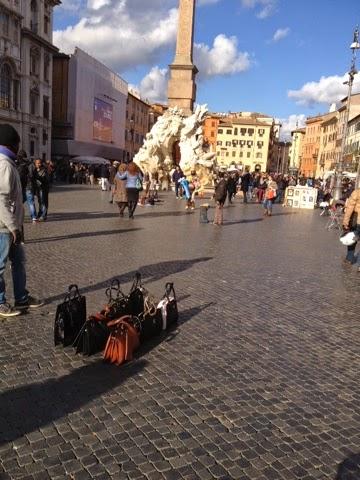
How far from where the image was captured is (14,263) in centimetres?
514

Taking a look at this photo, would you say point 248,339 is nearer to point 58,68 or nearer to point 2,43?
point 2,43

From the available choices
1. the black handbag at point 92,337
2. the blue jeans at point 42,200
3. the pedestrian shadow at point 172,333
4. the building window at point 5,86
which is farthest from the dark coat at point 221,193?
the building window at point 5,86

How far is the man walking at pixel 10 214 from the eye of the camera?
15.7 feet

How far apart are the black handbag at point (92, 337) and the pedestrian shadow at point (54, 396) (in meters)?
0.18

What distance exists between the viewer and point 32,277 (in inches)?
262

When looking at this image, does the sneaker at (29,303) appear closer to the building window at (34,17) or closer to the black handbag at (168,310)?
the black handbag at (168,310)

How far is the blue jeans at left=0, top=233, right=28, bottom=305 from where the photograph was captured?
4.94 metres

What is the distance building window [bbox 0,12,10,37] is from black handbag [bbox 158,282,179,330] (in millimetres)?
44135

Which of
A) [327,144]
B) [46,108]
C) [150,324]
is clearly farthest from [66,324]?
[327,144]

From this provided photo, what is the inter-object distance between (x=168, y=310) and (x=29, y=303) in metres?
1.54

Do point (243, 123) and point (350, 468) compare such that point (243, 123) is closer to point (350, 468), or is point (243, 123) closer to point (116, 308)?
point (116, 308)

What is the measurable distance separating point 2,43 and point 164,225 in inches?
1426

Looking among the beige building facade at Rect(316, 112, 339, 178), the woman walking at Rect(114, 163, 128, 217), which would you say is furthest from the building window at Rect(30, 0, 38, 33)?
the beige building facade at Rect(316, 112, 339, 178)

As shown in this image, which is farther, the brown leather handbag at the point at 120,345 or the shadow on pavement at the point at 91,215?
the shadow on pavement at the point at 91,215
